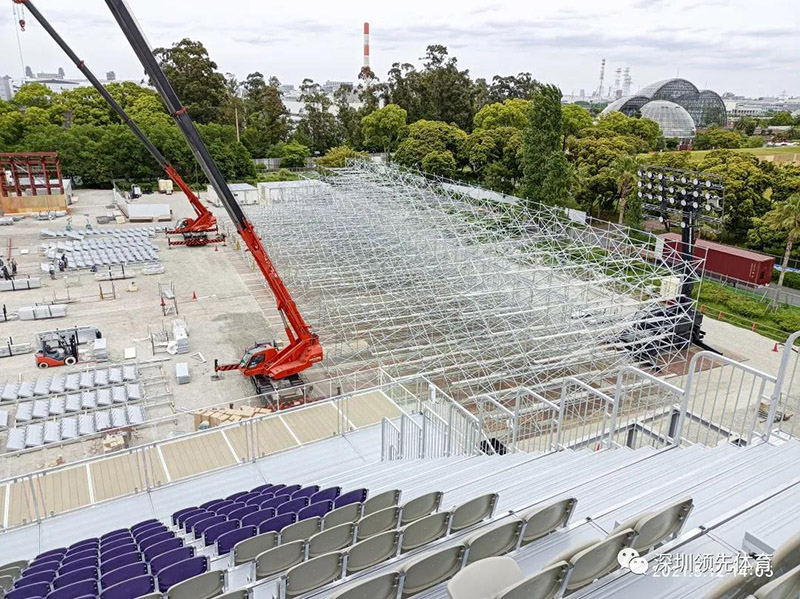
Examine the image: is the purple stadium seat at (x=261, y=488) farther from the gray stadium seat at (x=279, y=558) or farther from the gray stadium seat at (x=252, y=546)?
the gray stadium seat at (x=279, y=558)

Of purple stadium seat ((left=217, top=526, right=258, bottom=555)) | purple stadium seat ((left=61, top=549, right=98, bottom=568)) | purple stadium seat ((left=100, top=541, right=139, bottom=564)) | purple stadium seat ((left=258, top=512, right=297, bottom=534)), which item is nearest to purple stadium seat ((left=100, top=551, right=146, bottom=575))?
purple stadium seat ((left=100, top=541, right=139, bottom=564))

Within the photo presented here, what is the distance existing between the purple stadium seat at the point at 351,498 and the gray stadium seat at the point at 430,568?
2.54m

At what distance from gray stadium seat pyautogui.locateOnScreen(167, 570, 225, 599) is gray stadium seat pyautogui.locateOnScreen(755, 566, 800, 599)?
12.5 feet

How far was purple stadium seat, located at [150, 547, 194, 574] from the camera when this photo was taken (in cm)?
558

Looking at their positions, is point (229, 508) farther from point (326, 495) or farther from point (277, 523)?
point (277, 523)

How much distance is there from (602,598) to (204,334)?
18348 millimetres

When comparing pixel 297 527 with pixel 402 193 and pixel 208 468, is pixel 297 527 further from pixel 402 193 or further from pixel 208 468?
pixel 402 193

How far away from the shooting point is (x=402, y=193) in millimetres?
27328

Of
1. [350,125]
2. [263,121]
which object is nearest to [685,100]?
[350,125]

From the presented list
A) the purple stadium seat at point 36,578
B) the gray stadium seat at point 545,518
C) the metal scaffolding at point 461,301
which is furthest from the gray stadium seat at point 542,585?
the metal scaffolding at point 461,301

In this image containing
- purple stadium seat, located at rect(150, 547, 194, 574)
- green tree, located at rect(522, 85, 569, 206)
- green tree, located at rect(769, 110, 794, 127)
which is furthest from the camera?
green tree, located at rect(769, 110, 794, 127)

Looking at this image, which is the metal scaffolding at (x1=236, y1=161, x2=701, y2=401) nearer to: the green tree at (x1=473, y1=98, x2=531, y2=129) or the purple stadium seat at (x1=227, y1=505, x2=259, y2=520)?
the purple stadium seat at (x1=227, y1=505, x2=259, y2=520)

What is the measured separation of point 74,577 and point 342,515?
8.72ft

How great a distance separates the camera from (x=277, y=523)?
6.30 metres
